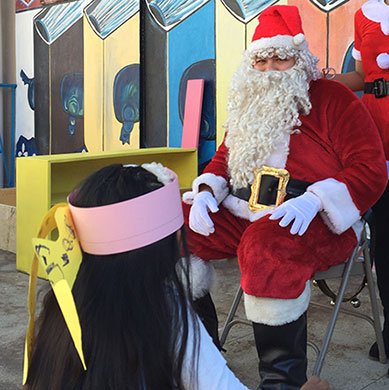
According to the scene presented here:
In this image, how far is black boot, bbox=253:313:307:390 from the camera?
2.12 meters

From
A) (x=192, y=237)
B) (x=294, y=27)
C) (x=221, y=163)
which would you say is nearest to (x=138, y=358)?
(x=192, y=237)

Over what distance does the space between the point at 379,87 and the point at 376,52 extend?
0.15 m

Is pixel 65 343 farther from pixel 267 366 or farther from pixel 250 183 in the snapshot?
pixel 250 183

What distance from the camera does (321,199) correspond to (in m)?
2.27

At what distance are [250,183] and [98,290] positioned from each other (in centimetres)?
130

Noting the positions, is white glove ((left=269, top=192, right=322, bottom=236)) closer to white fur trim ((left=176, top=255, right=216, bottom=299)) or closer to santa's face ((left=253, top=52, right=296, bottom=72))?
white fur trim ((left=176, top=255, right=216, bottom=299))

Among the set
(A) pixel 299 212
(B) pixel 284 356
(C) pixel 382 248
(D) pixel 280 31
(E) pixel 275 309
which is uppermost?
(D) pixel 280 31

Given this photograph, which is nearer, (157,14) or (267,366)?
(267,366)

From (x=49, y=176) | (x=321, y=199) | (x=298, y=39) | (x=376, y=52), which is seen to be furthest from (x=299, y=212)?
(x=49, y=176)

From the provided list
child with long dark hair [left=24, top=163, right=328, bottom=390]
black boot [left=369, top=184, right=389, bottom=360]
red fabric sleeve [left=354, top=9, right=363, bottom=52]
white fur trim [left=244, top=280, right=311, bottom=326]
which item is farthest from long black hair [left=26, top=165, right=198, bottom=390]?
red fabric sleeve [left=354, top=9, right=363, bottom=52]

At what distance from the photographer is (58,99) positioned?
6.80 meters

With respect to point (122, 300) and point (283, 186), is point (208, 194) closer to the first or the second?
point (283, 186)

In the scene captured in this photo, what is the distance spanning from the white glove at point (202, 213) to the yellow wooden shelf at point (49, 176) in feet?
5.76

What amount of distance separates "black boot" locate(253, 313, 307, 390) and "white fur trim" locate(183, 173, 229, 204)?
640mm
